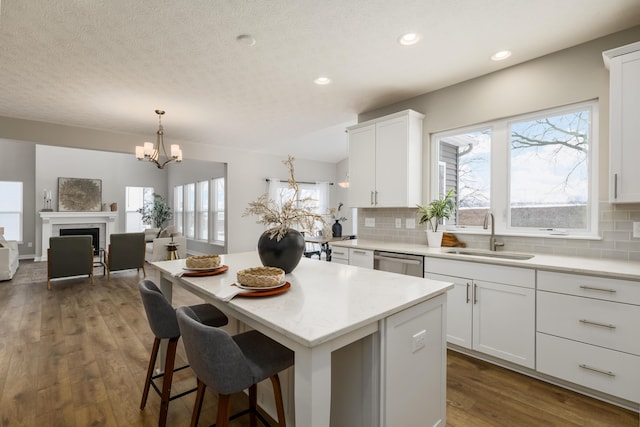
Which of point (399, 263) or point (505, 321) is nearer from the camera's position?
point (505, 321)

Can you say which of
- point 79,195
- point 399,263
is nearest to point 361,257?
point 399,263

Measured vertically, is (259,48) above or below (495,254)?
above

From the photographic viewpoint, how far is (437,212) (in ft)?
10.5

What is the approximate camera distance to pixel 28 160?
8.00 metres

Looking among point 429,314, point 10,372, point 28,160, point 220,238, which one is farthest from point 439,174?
point 28,160

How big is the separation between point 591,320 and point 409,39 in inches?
89.3

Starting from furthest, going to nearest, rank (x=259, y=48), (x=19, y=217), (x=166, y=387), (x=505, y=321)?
(x=19, y=217) < (x=259, y=48) < (x=505, y=321) < (x=166, y=387)

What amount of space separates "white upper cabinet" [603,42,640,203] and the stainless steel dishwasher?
140 centimetres

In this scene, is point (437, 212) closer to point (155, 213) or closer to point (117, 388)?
point (117, 388)

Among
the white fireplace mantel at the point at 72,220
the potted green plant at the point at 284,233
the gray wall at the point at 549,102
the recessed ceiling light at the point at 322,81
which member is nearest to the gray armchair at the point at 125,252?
the white fireplace mantel at the point at 72,220

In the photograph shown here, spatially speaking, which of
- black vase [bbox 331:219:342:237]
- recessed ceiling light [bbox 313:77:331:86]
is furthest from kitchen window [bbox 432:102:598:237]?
black vase [bbox 331:219:342:237]

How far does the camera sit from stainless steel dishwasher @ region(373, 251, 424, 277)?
281cm

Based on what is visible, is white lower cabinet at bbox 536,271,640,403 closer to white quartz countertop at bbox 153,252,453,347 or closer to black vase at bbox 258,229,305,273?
white quartz countertop at bbox 153,252,453,347

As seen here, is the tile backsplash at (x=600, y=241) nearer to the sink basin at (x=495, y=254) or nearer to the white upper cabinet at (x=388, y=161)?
the sink basin at (x=495, y=254)
